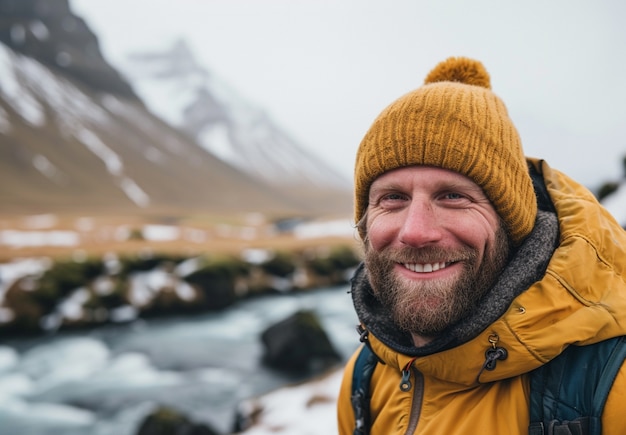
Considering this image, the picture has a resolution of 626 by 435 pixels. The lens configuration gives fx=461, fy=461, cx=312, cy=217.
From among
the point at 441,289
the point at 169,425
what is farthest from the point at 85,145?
the point at 441,289

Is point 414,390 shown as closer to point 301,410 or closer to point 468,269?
point 468,269

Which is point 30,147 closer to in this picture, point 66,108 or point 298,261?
point 66,108

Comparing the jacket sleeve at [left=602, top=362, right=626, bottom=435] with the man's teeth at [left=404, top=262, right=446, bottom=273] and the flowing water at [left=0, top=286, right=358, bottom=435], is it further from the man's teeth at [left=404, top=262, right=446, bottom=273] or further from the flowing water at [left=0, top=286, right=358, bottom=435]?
the flowing water at [left=0, top=286, right=358, bottom=435]

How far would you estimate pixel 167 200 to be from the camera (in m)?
127

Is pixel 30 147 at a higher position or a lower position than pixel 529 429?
higher

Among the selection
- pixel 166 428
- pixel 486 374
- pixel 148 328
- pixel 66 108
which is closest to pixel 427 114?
pixel 486 374

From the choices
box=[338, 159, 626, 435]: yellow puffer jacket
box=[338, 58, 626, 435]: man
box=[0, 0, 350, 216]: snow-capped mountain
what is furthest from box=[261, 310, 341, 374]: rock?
box=[0, 0, 350, 216]: snow-capped mountain

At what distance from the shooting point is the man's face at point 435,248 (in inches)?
86.5

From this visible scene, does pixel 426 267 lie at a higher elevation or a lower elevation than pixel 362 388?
higher

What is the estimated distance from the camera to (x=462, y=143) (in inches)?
89.8

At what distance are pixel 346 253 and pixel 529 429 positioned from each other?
35914 mm

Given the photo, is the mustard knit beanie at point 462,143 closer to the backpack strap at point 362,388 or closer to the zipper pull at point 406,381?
the zipper pull at point 406,381

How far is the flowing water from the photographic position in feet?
46.9

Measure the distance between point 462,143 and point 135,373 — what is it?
1847 centimetres
